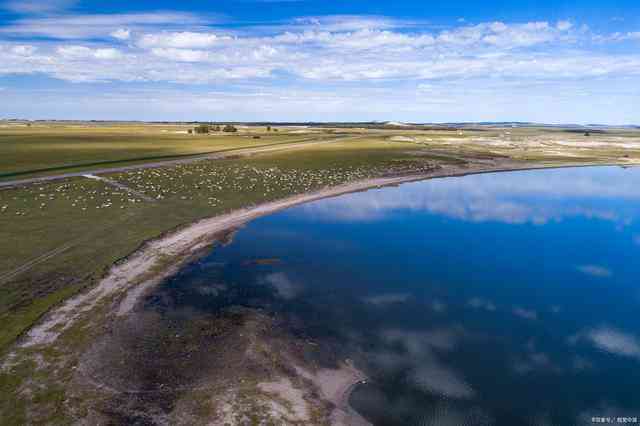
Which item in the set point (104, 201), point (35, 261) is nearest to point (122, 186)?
point (104, 201)

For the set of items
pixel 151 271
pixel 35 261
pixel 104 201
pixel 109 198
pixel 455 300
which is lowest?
pixel 455 300

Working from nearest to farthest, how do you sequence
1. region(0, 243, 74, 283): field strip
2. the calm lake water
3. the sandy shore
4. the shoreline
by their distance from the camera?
the calm lake water, the shoreline, the sandy shore, region(0, 243, 74, 283): field strip

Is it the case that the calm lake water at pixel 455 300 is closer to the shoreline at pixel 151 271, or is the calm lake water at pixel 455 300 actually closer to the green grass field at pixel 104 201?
the shoreline at pixel 151 271

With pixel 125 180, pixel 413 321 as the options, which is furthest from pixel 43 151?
pixel 413 321

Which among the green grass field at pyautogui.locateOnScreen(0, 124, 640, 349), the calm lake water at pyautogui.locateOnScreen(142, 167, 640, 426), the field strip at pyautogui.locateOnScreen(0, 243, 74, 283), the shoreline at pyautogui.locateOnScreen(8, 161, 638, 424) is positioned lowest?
Answer: the calm lake water at pyautogui.locateOnScreen(142, 167, 640, 426)

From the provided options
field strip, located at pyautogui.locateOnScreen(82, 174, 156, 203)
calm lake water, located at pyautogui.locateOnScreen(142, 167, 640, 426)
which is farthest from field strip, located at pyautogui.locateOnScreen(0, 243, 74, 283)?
field strip, located at pyautogui.locateOnScreen(82, 174, 156, 203)

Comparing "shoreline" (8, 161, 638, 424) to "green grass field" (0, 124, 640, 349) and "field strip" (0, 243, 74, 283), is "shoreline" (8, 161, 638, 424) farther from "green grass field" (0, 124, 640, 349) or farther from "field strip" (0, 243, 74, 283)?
"field strip" (0, 243, 74, 283)

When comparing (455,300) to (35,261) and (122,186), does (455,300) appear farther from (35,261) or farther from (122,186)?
(122,186)

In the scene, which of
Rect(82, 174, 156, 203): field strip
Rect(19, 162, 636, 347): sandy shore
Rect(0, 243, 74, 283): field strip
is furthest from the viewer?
Rect(82, 174, 156, 203): field strip

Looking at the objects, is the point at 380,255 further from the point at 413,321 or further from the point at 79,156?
the point at 79,156
